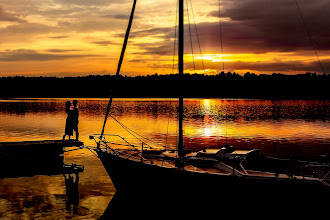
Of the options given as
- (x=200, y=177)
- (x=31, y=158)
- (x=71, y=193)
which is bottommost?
(x=71, y=193)

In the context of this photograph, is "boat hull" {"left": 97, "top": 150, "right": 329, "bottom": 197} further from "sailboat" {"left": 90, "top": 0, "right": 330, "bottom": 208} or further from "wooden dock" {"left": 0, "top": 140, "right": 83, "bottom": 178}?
"wooden dock" {"left": 0, "top": 140, "right": 83, "bottom": 178}

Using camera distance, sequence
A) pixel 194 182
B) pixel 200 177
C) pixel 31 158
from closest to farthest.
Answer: pixel 200 177, pixel 194 182, pixel 31 158

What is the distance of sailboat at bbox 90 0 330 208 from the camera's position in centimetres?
1470

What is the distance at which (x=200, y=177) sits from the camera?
16.4m

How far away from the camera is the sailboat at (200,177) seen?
1470 cm

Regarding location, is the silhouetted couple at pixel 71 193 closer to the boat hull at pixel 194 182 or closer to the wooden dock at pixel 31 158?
the wooden dock at pixel 31 158

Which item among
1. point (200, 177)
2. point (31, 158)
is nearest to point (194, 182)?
point (200, 177)

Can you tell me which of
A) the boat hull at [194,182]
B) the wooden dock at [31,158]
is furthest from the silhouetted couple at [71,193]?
the boat hull at [194,182]

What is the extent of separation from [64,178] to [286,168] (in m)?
14.3

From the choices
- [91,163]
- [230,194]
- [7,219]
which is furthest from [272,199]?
[91,163]

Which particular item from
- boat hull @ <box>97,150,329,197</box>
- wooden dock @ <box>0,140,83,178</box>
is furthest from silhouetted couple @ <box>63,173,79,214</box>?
boat hull @ <box>97,150,329,197</box>

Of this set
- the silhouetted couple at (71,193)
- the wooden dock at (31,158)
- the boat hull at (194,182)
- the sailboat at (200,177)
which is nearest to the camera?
the boat hull at (194,182)

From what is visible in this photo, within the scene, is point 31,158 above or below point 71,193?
above

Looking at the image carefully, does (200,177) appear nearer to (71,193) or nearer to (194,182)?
Answer: (194,182)
